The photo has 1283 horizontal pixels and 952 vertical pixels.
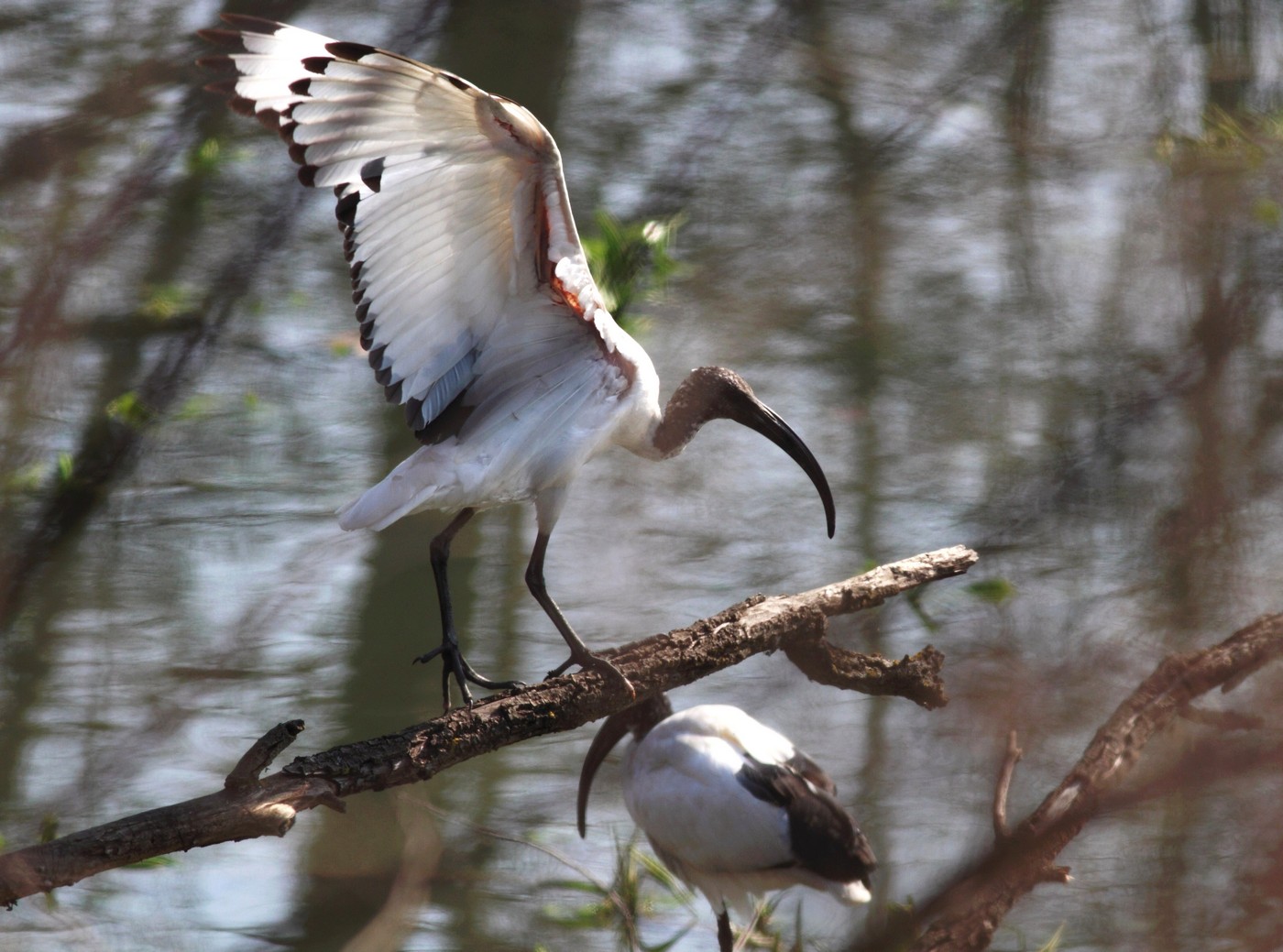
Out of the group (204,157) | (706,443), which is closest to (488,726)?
(706,443)

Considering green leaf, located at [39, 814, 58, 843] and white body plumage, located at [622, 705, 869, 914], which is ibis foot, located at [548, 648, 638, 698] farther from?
green leaf, located at [39, 814, 58, 843]

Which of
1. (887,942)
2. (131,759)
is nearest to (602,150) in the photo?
(131,759)

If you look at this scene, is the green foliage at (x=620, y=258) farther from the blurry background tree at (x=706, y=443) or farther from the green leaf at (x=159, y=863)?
the green leaf at (x=159, y=863)

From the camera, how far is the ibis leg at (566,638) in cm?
292

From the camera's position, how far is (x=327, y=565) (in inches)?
203

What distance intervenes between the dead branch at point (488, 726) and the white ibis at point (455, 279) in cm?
18

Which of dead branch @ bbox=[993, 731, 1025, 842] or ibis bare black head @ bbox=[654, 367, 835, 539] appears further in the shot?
ibis bare black head @ bbox=[654, 367, 835, 539]

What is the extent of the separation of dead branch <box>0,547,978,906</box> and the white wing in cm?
57

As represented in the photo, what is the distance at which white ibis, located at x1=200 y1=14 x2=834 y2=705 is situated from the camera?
2.70 metres

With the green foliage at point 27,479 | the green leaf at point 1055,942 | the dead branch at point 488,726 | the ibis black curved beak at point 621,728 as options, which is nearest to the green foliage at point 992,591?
the dead branch at point 488,726

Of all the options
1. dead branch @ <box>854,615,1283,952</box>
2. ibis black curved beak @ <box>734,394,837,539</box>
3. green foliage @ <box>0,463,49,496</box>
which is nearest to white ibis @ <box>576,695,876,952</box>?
ibis black curved beak @ <box>734,394,837,539</box>

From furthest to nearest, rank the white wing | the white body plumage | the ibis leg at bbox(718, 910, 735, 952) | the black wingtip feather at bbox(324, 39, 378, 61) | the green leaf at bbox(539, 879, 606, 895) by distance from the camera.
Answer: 1. the green leaf at bbox(539, 879, 606, 895)
2. the ibis leg at bbox(718, 910, 735, 952)
3. the white body plumage
4. the white wing
5. the black wingtip feather at bbox(324, 39, 378, 61)

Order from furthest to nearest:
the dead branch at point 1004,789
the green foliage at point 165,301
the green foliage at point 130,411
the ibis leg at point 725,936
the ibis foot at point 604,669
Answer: the green foliage at point 165,301, the green foliage at point 130,411, the ibis leg at point 725,936, the ibis foot at point 604,669, the dead branch at point 1004,789

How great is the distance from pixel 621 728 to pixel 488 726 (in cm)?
160
